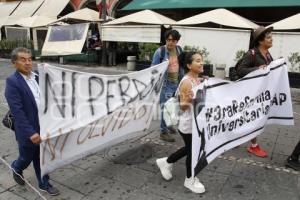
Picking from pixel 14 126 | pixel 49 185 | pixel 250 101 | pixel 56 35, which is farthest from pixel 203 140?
pixel 56 35

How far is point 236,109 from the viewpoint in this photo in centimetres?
391

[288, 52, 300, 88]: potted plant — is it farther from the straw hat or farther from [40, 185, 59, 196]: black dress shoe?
[40, 185, 59, 196]: black dress shoe

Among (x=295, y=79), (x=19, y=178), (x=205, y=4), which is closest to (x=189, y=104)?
(x=19, y=178)

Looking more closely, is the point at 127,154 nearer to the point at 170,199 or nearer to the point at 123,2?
the point at 170,199

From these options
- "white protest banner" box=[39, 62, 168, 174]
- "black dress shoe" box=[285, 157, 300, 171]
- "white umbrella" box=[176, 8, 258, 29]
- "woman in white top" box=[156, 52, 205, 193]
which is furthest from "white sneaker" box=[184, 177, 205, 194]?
"white umbrella" box=[176, 8, 258, 29]

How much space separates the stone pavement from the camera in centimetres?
364

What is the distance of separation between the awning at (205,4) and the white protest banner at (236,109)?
9575mm

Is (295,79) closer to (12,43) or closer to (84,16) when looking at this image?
(84,16)

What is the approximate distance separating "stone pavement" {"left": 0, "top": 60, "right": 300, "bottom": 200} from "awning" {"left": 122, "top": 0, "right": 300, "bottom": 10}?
960 cm

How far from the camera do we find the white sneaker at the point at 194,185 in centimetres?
363

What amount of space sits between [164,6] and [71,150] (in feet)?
42.7

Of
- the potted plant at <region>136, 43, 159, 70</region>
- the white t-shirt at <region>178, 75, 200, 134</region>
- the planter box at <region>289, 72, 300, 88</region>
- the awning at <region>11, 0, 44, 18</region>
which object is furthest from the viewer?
the awning at <region>11, 0, 44, 18</region>

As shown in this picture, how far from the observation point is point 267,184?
12.7ft

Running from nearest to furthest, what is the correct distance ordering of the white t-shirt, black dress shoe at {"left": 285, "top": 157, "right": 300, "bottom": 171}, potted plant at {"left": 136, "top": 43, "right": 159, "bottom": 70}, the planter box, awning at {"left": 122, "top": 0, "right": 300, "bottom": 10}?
the white t-shirt
black dress shoe at {"left": 285, "top": 157, "right": 300, "bottom": 171}
the planter box
potted plant at {"left": 136, "top": 43, "right": 159, "bottom": 70}
awning at {"left": 122, "top": 0, "right": 300, "bottom": 10}
